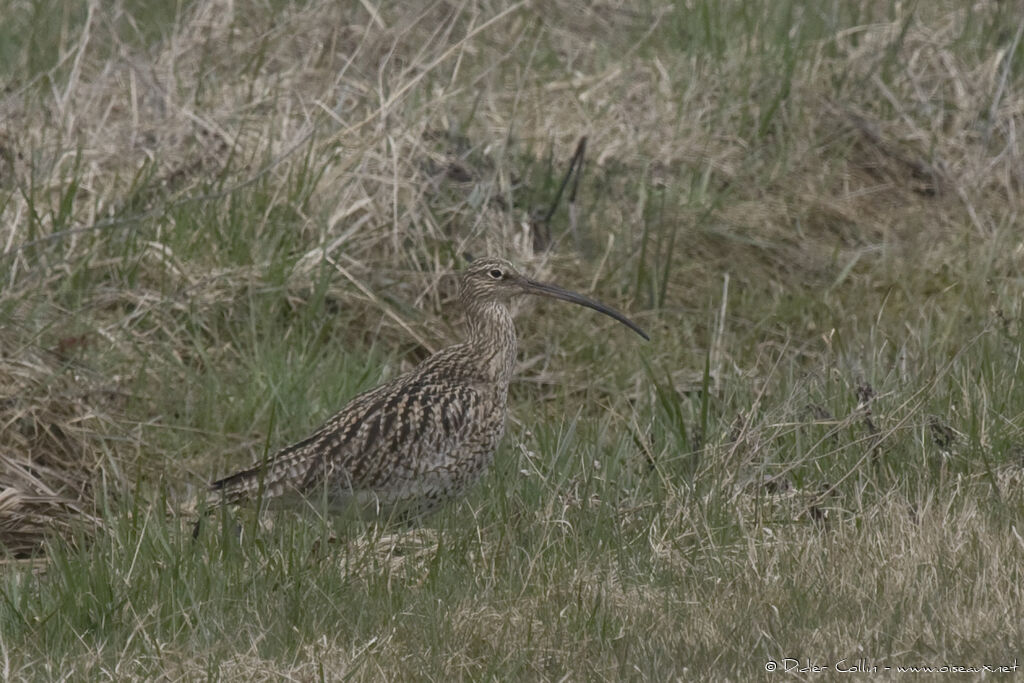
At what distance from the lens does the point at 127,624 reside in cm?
509

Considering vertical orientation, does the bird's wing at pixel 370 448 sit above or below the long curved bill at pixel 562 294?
below

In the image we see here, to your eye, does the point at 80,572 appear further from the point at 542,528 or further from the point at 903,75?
the point at 903,75

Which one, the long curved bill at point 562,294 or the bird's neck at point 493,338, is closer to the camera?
the bird's neck at point 493,338

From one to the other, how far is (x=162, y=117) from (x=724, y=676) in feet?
19.7

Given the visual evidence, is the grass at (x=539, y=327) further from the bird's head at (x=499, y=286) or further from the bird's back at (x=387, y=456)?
the bird's head at (x=499, y=286)

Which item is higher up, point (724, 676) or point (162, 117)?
point (162, 117)

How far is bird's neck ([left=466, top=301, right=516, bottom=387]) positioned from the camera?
7.26 m

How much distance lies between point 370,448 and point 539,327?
9.26ft

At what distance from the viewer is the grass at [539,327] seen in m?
5.10

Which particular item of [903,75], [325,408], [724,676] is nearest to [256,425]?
[325,408]

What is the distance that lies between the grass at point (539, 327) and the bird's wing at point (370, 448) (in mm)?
184

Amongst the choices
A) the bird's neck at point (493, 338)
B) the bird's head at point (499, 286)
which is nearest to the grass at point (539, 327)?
the bird's neck at point (493, 338)

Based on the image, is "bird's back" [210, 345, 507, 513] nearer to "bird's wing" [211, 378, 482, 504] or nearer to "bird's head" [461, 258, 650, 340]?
"bird's wing" [211, 378, 482, 504]

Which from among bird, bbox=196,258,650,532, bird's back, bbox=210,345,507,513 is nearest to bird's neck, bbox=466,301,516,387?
bird, bbox=196,258,650,532
